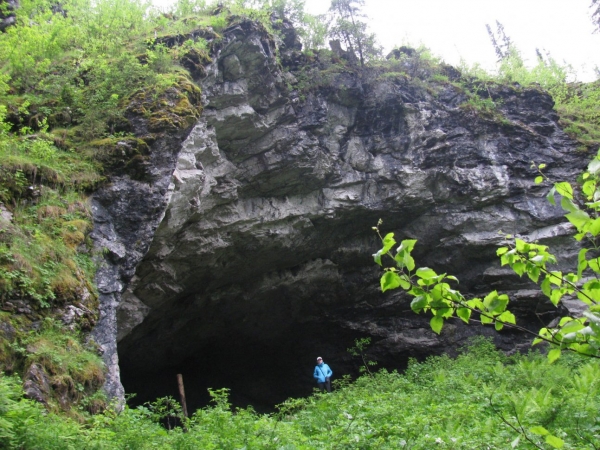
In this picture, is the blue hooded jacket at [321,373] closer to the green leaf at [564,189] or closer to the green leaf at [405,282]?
the green leaf at [405,282]

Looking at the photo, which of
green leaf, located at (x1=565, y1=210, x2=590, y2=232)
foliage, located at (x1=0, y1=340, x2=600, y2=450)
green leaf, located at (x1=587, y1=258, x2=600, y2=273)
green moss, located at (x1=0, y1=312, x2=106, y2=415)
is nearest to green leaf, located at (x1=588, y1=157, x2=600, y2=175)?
green leaf, located at (x1=565, y1=210, x2=590, y2=232)

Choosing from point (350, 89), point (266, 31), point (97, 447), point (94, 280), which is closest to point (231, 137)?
point (266, 31)

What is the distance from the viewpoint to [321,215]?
14.7 m

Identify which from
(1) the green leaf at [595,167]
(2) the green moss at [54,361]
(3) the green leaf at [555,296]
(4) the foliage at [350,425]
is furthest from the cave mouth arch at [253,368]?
(1) the green leaf at [595,167]

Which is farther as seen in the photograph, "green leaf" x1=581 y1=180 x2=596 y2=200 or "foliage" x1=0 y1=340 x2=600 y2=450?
"foliage" x1=0 y1=340 x2=600 y2=450

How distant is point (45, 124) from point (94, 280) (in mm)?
3679

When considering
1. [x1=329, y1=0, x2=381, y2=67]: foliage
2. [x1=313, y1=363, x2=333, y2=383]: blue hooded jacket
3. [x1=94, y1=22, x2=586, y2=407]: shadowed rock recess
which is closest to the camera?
[x1=313, y1=363, x2=333, y2=383]: blue hooded jacket

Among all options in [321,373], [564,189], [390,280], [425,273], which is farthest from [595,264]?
[321,373]

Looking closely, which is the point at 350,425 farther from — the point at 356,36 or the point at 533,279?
the point at 356,36

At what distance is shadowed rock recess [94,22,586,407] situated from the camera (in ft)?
42.9

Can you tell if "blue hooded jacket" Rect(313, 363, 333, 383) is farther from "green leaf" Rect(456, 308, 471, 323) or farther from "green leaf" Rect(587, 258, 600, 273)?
"green leaf" Rect(587, 258, 600, 273)

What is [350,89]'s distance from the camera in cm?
1536

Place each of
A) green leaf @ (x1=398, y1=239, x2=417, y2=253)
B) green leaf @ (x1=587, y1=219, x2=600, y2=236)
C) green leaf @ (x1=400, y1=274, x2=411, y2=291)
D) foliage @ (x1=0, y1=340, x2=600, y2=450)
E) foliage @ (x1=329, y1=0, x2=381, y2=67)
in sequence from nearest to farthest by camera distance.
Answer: green leaf @ (x1=587, y1=219, x2=600, y2=236) → green leaf @ (x1=398, y1=239, x2=417, y2=253) → green leaf @ (x1=400, y1=274, x2=411, y2=291) → foliage @ (x1=0, y1=340, x2=600, y2=450) → foliage @ (x1=329, y1=0, x2=381, y2=67)

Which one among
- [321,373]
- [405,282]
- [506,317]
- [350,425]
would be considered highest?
[405,282]
